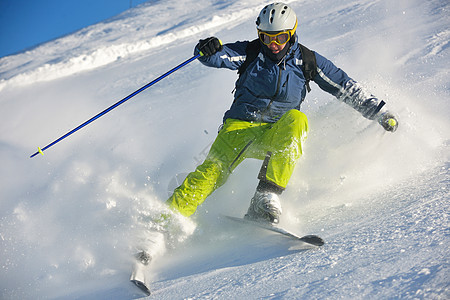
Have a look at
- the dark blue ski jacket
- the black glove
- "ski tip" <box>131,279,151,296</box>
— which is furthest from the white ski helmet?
"ski tip" <box>131,279,151,296</box>

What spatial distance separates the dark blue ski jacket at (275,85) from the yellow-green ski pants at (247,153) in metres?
0.13

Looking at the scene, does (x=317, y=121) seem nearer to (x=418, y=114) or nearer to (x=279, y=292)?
(x=418, y=114)

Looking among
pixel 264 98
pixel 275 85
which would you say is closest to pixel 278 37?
pixel 275 85

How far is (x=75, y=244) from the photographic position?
3053 mm

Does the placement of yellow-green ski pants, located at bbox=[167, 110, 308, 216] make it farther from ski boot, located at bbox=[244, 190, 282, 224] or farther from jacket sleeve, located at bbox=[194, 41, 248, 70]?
jacket sleeve, located at bbox=[194, 41, 248, 70]

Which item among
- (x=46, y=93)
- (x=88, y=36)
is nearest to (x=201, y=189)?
(x=46, y=93)

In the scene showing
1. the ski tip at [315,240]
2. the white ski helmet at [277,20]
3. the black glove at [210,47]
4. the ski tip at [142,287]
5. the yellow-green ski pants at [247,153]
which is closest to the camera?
the ski tip at [315,240]

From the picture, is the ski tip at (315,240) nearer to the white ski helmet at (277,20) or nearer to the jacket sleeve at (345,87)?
the jacket sleeve at (345,87)

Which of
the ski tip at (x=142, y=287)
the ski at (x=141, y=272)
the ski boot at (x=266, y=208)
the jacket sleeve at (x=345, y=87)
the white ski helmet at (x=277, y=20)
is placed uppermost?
the white ski helmet at (x=277, y=20)

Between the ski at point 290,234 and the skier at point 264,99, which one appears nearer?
the ski at point 290,234

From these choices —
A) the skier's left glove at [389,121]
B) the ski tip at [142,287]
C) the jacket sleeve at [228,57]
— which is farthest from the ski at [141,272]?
the skier's left glove at [389,121]

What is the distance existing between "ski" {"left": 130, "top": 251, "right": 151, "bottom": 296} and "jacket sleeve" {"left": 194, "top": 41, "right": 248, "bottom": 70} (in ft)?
5.28

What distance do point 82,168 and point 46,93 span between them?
6.15 meters

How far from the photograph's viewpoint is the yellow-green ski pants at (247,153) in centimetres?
258
